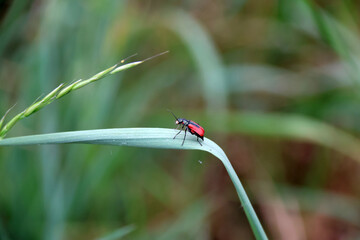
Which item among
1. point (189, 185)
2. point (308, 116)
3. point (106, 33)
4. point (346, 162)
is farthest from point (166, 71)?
point (346, 162)

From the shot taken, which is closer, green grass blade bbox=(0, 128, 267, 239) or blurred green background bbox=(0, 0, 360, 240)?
green grass blade bbox=(0, 128, 267, 239)

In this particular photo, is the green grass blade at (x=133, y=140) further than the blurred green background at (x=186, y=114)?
No

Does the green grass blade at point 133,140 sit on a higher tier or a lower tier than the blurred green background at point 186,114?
lower

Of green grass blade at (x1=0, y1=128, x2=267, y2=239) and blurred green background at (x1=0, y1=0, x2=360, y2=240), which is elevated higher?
blurred green background at (x1=0, y1=0, x2=360, y2=240)

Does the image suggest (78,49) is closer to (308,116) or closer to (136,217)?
(136,217)

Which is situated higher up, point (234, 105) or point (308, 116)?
point (234, 105)
